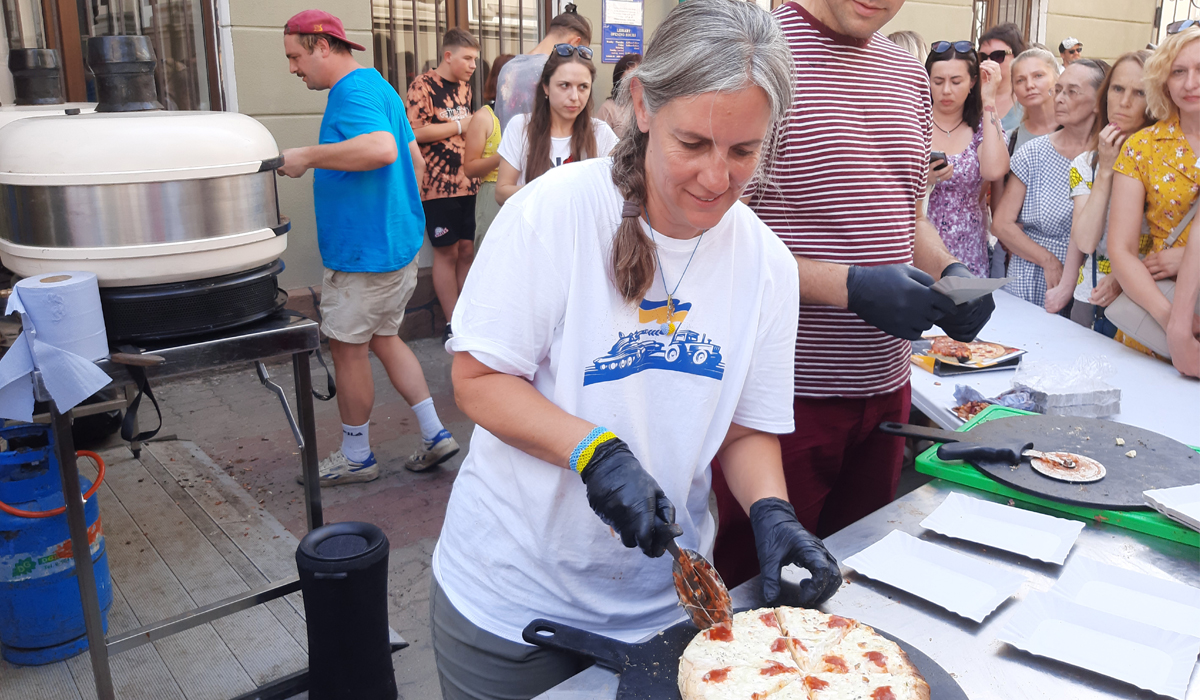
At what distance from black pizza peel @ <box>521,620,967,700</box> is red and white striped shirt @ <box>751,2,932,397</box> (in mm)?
897

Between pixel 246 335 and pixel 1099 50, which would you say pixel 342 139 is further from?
pixel 1099 50

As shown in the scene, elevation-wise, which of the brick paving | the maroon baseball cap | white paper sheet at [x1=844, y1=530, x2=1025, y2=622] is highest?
the maroon baseball cap

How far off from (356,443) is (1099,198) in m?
3.38

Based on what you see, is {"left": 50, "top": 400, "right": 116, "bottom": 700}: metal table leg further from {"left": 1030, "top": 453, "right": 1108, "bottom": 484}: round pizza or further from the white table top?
the white table top

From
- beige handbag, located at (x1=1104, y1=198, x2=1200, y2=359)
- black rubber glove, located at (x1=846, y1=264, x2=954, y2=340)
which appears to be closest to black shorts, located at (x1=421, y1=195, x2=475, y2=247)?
beige handbag, located at (x1=1104, y1=198, x2=1200, y2=359)

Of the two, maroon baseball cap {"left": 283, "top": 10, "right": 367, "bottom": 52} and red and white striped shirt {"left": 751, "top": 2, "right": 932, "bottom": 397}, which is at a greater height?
maroon baseball cap {"left": 283, "top": 10, "right": 367, "bottom": 52}

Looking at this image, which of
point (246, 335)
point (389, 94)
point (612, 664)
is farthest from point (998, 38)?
point (612, 664)

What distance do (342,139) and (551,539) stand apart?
2.77m

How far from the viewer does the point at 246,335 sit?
2.22m

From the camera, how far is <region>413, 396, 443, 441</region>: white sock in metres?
4.04

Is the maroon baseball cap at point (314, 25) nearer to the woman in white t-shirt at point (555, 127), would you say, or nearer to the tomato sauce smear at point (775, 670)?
the woman in white t-shirt at point (555, 127)

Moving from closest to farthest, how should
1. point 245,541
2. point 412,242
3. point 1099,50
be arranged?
point 245,541 → point 412,242 → point 1099,50

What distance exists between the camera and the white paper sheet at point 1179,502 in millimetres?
1582

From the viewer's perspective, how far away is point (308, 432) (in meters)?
2.59
